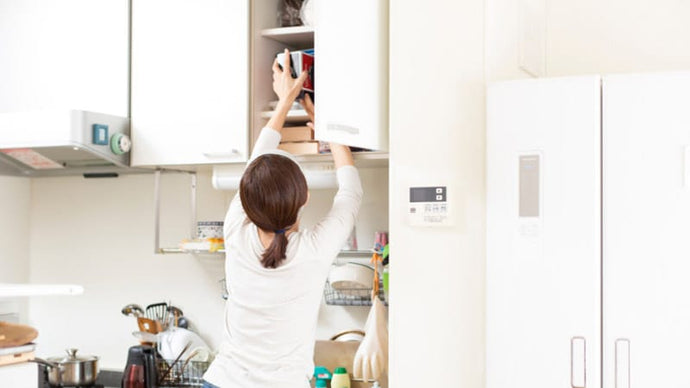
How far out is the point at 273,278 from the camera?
263 cm

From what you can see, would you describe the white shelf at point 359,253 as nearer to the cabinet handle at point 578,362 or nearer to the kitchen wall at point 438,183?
the kitchen wall at point 438,183

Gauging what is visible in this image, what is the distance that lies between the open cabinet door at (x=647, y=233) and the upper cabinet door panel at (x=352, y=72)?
729 millimetres

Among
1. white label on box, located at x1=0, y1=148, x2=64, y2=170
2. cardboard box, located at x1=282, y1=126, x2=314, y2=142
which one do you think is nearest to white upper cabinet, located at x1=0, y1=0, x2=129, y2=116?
white label on box, located at x1=0, y1=148, x2=64, y2=170

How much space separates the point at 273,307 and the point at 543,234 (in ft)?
2.57

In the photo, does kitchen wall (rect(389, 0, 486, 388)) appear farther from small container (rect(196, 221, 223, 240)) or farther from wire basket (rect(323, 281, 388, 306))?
small container (rect(196, 221, 223, 240))

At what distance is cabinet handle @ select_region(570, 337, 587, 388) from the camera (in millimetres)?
2434

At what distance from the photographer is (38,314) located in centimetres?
420

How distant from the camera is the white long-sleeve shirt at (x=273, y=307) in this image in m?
2.63

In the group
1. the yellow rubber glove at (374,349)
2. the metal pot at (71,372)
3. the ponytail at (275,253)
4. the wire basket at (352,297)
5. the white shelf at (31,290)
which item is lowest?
the metal pot at (71,372)

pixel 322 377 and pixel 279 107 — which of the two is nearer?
pixel 279 107

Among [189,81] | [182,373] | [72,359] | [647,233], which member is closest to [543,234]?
[647,233]

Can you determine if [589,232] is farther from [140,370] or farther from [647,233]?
[140,370]

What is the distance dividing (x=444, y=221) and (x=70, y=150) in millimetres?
1636

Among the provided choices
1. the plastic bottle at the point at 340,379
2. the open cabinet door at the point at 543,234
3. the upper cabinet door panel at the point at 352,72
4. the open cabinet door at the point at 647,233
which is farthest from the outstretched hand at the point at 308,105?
the open cabinet door at the point at 647,233
